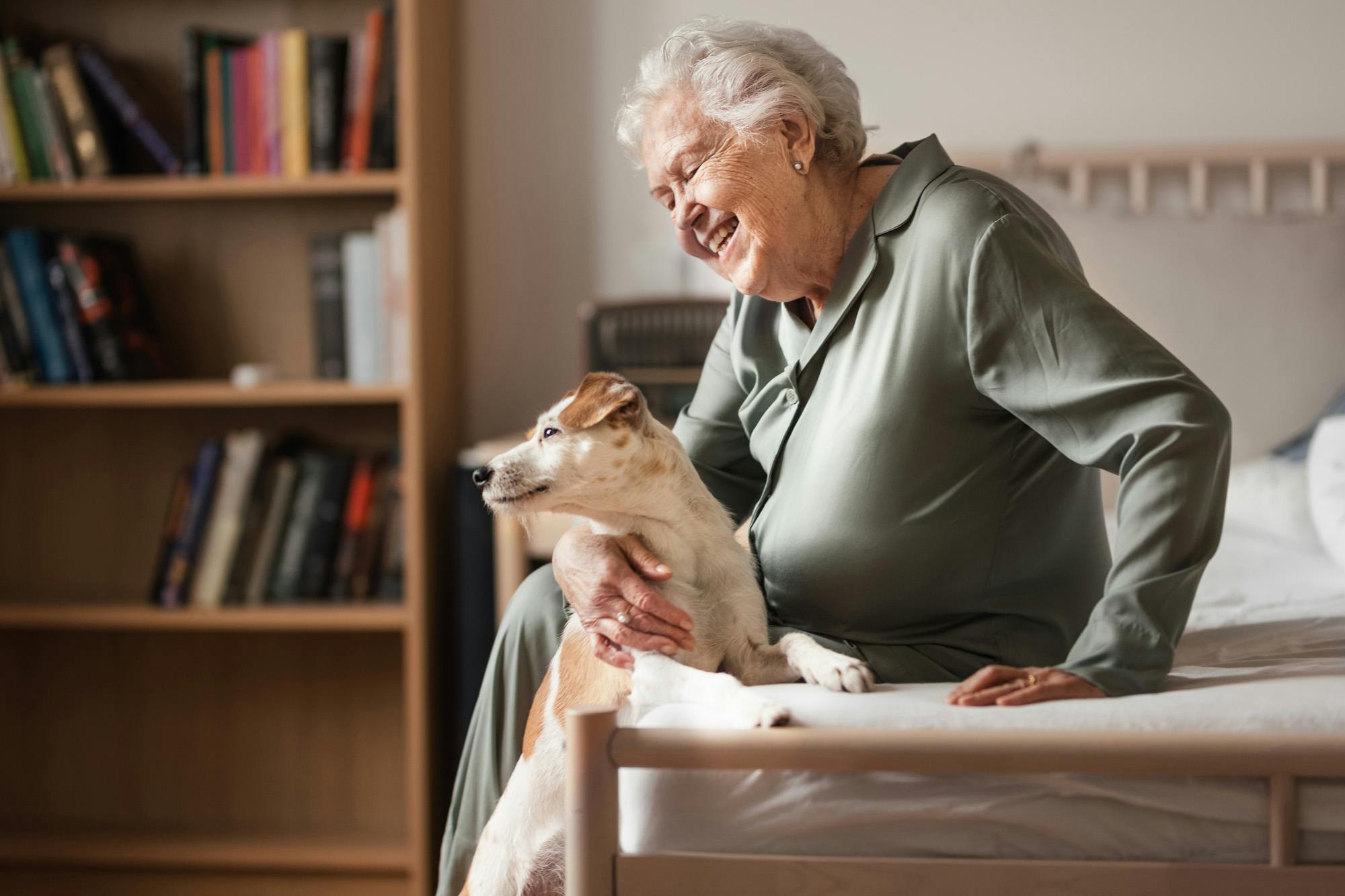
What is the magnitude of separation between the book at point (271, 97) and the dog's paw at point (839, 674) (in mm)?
1639

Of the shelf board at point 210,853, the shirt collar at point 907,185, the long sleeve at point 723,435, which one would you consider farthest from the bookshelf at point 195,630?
the shirt collar at point 907,185

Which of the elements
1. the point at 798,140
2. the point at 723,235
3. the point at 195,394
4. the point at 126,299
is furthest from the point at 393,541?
the point at 798,140

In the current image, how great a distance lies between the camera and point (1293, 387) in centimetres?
204

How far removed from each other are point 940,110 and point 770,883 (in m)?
1.78

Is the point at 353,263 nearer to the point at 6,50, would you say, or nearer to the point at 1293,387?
the point at 6,50

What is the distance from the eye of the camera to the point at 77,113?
217 centimetres

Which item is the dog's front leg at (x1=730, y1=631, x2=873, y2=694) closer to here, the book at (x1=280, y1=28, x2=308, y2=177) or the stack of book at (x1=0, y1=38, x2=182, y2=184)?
the book at (x1=280, y1=28, x2=308, y2=177)

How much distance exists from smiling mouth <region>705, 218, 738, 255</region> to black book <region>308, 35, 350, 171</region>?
1.20 meters

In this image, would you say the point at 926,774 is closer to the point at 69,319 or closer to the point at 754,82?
the point at 754,82

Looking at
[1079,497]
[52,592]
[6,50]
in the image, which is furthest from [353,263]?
[1079,497]

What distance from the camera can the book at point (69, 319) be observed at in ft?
7.10

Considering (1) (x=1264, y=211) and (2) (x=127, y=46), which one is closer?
(1) (x=1264, y=211)

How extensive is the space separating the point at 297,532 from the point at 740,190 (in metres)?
1.41

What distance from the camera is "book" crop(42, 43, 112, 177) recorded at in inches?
84.7
